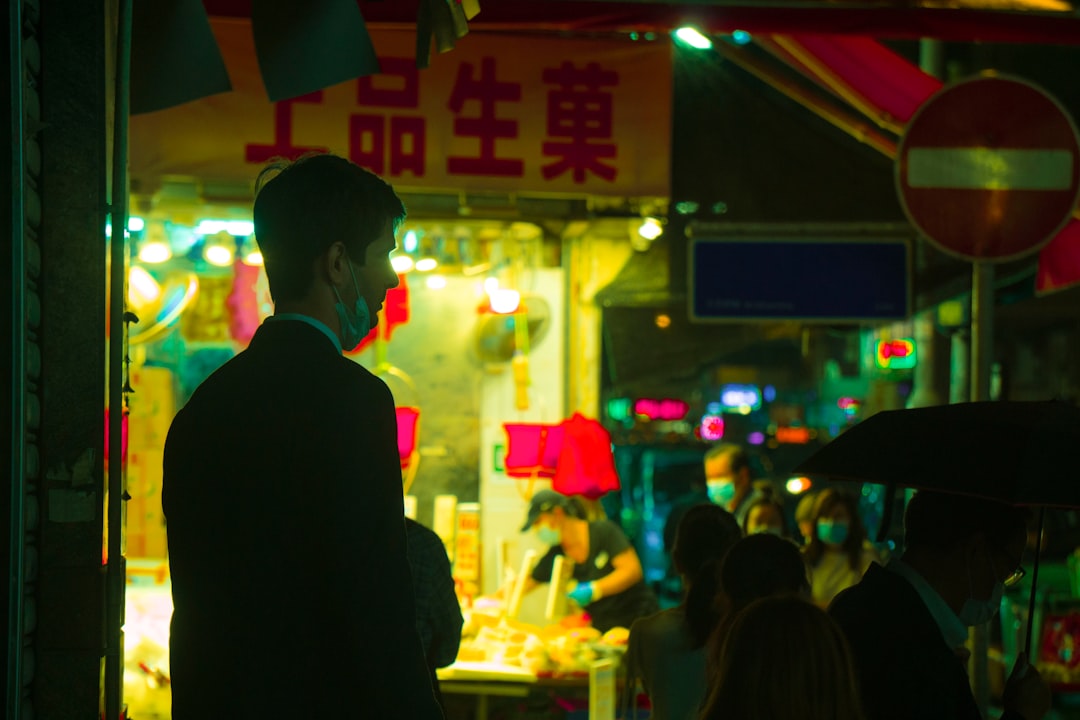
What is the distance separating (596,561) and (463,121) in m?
3.35

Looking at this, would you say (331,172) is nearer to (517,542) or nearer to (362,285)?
(362,285)

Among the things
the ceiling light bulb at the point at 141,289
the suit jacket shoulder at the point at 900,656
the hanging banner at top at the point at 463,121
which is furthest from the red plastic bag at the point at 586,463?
the suit jacket shoulder at the point at 900,656

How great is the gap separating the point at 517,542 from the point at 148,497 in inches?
115

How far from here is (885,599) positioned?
274 cm

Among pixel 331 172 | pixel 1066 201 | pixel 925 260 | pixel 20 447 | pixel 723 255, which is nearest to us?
pixel 331 172

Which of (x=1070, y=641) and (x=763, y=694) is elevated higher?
(x=763, y=694)

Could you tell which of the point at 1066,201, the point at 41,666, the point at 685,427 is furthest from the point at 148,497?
the point at 685,427

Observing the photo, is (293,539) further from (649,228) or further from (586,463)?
(649,228)

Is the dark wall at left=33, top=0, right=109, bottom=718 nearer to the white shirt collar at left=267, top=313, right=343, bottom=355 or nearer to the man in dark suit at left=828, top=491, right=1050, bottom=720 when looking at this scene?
the white shirt collar at left=267, top=313, right=343, bottom=355

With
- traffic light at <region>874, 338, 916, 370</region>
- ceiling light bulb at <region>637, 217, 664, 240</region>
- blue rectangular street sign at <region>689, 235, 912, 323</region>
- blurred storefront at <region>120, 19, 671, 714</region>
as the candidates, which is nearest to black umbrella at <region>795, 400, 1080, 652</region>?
blurred storefront at <region>120, 19, 671, 714</region>

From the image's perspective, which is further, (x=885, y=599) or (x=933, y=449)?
(x=933, y=449)

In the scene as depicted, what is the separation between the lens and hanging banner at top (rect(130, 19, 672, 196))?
584 centimetres

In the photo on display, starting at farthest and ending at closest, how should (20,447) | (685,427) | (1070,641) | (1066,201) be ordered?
(685,427)
(1070,641)
(1066,201)
(20,447)

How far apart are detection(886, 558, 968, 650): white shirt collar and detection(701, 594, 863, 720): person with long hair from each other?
1.23ft
